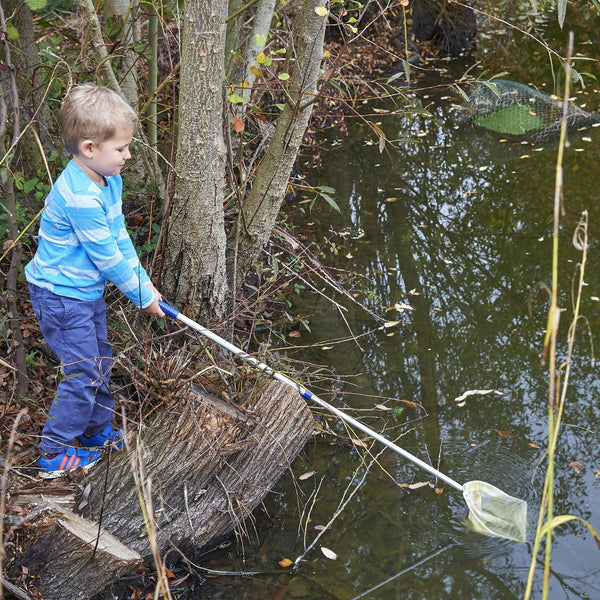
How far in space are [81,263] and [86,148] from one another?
467 mm

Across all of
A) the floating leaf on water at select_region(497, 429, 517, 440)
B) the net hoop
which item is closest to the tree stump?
the net hoop

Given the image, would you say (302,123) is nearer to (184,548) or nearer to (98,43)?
(98,43)

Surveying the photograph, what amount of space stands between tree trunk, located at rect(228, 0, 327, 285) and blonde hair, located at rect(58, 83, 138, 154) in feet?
3.41

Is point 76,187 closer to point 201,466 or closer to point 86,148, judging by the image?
point 86,148

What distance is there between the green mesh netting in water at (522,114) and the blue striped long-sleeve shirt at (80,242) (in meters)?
5.50

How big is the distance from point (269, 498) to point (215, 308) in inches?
40.2

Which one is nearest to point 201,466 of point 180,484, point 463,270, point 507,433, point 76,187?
point 180,484

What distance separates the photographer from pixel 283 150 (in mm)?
3717

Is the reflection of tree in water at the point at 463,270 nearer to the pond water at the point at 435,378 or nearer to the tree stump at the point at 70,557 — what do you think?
the pond water at the point at 435,378

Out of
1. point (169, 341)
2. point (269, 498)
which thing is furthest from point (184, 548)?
point (169, 341)

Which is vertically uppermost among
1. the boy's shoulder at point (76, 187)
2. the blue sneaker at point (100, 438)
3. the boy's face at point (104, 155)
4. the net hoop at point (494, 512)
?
the boy's face at point (104, 155)

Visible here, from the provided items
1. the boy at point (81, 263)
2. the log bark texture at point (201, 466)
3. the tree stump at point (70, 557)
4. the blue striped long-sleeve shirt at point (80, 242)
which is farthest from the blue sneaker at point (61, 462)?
the blue striped long-sleeve shirt at point (80, 242)

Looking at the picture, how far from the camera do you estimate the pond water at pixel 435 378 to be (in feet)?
9.96

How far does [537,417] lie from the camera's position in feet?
12.5
